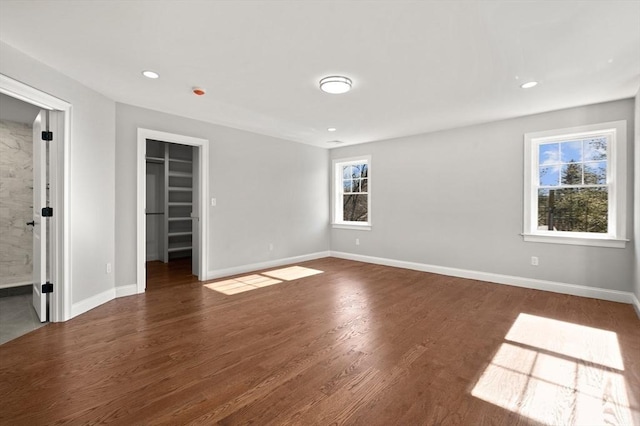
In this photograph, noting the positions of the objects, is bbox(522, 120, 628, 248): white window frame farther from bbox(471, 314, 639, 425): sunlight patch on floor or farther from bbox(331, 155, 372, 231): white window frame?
bbox(331, 155, 372, 231): white window frame

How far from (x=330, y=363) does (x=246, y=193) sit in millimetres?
3654

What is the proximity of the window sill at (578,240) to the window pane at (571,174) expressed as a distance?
2.47 ft

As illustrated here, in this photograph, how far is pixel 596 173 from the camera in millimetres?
3902

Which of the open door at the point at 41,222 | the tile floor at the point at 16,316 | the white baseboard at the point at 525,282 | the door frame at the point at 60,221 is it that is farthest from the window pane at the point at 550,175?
the tile floor at the point at 16,316

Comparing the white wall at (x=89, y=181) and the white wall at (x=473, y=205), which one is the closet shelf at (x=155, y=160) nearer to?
the white wall at (x=89, y=181)

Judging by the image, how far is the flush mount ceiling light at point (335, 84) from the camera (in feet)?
10.1

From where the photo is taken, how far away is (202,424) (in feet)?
5.30

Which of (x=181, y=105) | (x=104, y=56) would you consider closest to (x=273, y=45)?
(x=104, y=56)

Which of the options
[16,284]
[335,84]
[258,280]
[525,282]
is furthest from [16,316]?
[525,282]

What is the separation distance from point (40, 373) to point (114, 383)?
0.62m

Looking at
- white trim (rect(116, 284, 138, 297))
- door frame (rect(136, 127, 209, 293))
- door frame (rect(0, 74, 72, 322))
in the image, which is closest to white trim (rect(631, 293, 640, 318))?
door frame (rect(136, 127, 209, 293))

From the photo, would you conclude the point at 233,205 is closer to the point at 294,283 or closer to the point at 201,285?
the point at 201,285

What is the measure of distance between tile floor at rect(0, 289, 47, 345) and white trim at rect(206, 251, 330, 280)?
Result: 6.74ft

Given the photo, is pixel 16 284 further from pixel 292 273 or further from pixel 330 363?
pixel 330 363
